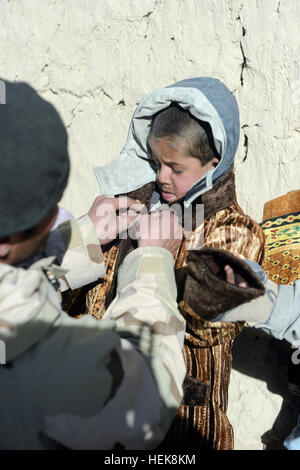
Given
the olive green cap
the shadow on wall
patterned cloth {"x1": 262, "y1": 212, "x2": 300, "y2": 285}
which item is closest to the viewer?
the olive green cap

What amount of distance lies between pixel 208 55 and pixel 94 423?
279 cm

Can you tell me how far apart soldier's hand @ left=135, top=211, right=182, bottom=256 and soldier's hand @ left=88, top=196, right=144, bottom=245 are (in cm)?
19

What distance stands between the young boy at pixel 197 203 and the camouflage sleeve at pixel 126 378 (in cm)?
39

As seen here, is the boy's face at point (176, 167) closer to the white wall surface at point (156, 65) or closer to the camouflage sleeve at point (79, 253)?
the camouflage sleeve at point (79, 253)

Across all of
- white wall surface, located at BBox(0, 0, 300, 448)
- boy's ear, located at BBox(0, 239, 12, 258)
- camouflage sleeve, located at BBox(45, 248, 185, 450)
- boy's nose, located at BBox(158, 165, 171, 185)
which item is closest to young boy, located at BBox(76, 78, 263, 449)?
boy's nose, located at BBox(158, 165, 171, 185)

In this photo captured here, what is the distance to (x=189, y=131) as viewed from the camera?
2.06 m

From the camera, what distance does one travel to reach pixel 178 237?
2004mm

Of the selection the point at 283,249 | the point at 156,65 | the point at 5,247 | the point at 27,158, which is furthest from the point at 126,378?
the point at 156,65

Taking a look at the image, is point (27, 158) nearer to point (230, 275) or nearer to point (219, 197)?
point (230, 275)

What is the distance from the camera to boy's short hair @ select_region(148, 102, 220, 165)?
2.06m

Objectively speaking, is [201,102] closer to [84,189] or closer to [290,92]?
[290,92]

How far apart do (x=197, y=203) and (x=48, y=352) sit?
4.08ft

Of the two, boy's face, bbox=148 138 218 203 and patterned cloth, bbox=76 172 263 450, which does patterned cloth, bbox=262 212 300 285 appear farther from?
boy's face, bbox=148 138 218 203
